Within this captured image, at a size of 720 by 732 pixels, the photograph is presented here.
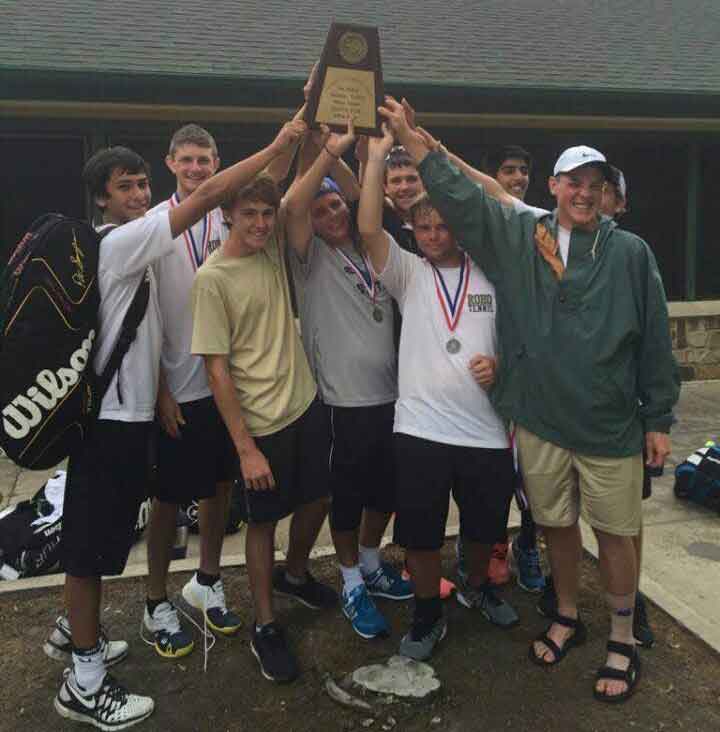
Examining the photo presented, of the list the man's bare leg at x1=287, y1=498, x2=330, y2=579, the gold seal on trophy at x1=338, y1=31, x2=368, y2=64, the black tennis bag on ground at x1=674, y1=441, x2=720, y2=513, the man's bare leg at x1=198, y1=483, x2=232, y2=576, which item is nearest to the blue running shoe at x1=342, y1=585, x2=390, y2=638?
the man's bare leg at x1=287, y1=498, x2=330, y2=579

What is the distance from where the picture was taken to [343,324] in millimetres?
2869

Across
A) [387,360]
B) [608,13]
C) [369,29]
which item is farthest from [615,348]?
[608,13]

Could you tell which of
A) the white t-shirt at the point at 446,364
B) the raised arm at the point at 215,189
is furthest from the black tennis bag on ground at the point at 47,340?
the white t-shirt at the point at 446,364

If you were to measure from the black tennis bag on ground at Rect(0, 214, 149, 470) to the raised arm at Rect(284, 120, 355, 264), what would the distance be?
0.78 meters

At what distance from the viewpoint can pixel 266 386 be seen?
8.66 ft

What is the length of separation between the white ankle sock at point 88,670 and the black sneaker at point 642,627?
2238 mm

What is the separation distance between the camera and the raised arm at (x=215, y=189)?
7.88 ft

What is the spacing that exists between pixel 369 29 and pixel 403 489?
1.82 metres

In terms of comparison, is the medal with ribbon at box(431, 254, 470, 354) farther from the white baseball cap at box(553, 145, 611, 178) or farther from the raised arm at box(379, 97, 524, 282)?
the white baseball cap at box(553, 145, 611, 178)

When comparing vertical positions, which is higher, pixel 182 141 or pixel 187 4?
pixel 187 4

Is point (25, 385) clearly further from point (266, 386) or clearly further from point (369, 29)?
point (369, 29)

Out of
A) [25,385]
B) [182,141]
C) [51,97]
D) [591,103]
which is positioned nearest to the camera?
[25,385]

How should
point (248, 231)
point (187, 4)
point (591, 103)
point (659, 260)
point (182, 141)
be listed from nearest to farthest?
point (248, 231) < point (182, 141) < point (591, 103) < point (187, 4) < point (659, 260)

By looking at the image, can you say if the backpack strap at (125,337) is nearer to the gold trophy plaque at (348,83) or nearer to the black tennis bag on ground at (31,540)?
the gold trophy plaque at (348,83)
